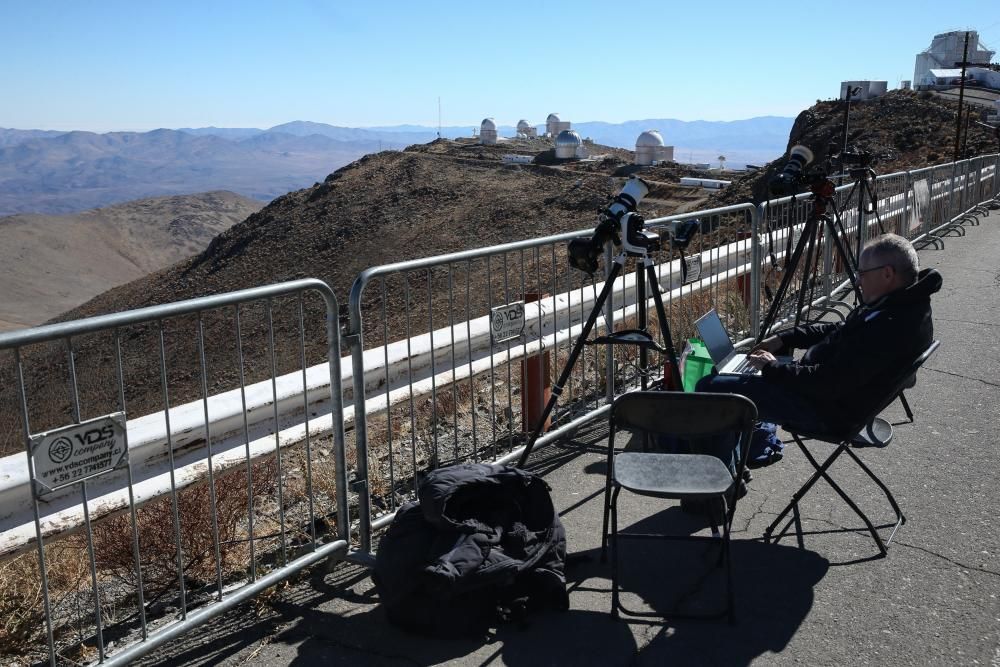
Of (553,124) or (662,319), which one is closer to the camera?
(662,319)

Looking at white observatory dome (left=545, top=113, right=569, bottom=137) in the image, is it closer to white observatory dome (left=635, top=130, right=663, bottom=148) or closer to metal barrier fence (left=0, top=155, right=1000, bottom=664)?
white observatory dome (left=635, top=130, right=663, bottom=148)

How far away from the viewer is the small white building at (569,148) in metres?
68.5

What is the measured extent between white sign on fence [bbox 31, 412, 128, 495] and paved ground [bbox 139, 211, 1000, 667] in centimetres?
97

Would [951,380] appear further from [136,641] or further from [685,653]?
[136,641]

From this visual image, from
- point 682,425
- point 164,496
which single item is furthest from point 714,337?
point 164,496

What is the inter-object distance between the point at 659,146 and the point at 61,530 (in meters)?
64.9

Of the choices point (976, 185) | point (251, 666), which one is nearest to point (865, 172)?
point (251, 666)

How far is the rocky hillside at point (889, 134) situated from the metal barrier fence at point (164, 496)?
30.8m

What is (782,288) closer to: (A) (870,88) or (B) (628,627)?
(B) (628,627)

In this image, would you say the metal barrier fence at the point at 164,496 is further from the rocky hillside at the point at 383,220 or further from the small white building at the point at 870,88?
the small white building at the point at 870,88

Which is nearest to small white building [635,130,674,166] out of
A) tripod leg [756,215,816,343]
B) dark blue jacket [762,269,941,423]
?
tripod leg [756,215,816,343]

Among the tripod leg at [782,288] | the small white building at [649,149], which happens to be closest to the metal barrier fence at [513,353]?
the tripod leg at [782,288]

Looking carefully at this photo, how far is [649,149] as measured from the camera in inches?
2552

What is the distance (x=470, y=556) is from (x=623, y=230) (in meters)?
1.99
